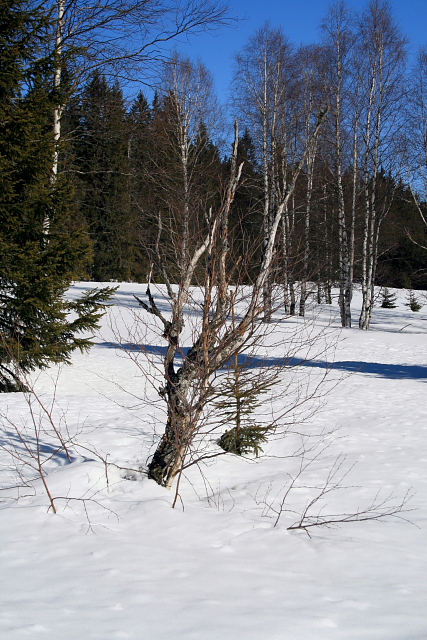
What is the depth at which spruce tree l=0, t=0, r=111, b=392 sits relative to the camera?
7660 mm

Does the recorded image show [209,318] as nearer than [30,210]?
A: Yes

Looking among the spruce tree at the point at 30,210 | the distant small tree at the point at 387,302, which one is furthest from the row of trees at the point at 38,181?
the distant small tree at the point at 387,302

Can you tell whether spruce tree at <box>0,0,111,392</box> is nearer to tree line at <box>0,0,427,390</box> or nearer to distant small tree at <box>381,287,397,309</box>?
tree line at <box>0,0,427,390</box>

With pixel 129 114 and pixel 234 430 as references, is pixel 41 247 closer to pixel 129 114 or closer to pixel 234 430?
pixel 129 114

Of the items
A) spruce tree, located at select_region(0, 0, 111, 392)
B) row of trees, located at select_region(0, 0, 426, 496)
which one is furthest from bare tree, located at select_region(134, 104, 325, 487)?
spruce tree, located at select_region(0, 0, 111, 392)

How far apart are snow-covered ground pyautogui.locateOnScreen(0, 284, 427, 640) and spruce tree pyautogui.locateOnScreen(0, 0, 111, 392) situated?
70.4 inches

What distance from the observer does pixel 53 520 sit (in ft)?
11.6

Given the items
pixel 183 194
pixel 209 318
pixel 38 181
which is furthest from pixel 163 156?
pixel 209 318

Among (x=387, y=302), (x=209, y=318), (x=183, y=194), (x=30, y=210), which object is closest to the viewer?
(x=209, y=318)

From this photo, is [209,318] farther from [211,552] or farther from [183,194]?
[183,194]

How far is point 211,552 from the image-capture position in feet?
11.1

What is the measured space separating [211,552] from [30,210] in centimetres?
631

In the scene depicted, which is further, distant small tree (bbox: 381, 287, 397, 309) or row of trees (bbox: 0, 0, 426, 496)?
distant small tree (bbox: 381, 287, 397, 309)

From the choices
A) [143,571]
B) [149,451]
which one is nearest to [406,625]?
[143,571]
